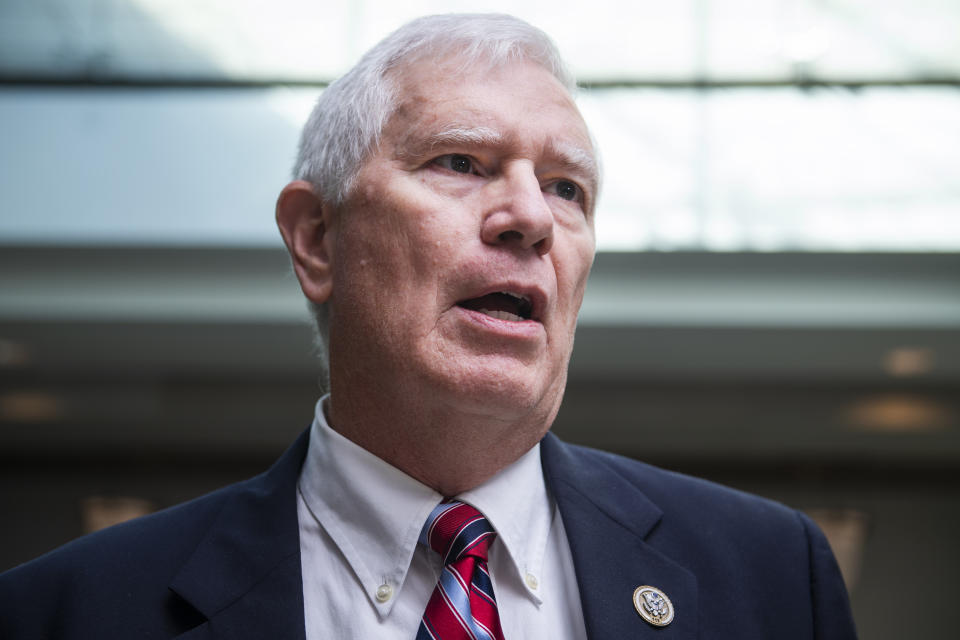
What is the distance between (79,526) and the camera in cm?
681

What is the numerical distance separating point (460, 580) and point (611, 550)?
0.25 metres

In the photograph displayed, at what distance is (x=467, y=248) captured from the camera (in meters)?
1.24

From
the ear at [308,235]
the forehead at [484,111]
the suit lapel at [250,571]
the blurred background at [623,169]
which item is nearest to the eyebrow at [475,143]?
the forehead at [484,111]

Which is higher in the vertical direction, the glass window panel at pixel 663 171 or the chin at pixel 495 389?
the chin at pixel 495 389

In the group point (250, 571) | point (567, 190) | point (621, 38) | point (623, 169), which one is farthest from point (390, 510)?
point (621, 38)

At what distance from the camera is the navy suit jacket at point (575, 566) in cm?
122

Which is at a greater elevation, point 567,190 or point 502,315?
point 567,190

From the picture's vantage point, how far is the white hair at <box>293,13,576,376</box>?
136 cm

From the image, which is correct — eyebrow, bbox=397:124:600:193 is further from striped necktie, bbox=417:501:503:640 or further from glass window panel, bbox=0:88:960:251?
glass window panel, bbox=0:88:960:251

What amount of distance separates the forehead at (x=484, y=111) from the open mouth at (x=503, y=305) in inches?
9.0

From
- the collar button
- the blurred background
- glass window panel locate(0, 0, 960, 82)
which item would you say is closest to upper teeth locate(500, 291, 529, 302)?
the collar button

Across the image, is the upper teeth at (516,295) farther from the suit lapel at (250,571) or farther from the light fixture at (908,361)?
the light fixture at (908,361)

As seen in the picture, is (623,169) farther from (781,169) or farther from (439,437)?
(439,437)

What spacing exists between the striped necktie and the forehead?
0.55 meters
